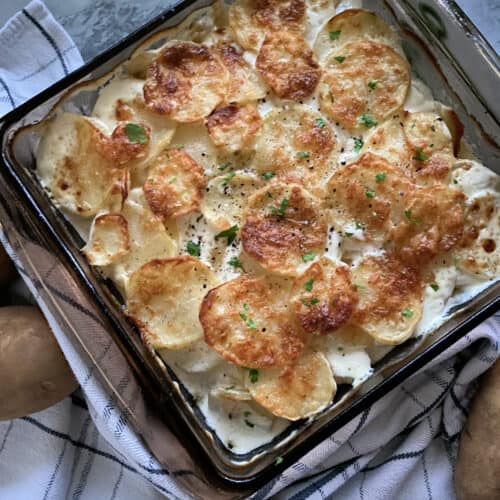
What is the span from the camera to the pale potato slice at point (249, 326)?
6.57 ft

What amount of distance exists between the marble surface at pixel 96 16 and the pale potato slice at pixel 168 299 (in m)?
0.91

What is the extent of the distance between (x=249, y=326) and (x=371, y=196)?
433mm

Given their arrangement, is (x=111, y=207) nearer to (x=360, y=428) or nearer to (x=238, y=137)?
(x=238, y=137)

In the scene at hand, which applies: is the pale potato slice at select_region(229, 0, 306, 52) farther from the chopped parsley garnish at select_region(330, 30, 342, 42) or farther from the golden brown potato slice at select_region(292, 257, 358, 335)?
the golden brown potato slice at select_region(292, 257, 358, 335)

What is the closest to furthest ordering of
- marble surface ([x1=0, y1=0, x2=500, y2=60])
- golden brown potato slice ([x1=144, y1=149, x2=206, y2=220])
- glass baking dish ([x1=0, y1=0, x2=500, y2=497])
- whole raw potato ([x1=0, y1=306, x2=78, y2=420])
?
glass baking dish ([x1=0, y1=0, x2=500, y2=497]) < golden brown potato slice ([x1=144, y1=149, x2=206, y2=220]) < whole raw potato ([x1=0, y1=306, x2=78, y2=420]) < marble surface ([x1=0, y1=0, x2=500, y2=60])

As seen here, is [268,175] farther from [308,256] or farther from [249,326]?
[249,326]

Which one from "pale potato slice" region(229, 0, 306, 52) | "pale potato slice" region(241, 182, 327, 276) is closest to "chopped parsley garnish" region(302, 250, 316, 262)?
"pale potato slice" region(241, 182, 327, 276)

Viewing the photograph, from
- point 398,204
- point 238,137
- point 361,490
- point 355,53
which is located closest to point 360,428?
point 361,490

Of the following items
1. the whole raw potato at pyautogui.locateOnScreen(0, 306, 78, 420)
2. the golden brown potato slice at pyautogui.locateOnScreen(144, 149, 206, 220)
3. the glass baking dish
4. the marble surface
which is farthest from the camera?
the marble surface

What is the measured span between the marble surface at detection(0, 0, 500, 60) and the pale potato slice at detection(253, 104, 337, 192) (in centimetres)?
72

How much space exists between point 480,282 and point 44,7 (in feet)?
4.79

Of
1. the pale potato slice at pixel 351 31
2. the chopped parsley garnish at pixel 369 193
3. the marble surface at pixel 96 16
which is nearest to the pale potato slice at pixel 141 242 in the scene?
the chopped parsley garnish at pixel 369 193

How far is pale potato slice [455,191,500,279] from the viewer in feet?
6.84

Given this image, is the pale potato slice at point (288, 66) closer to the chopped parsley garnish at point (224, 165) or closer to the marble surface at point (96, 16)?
the chopped parsley garnish at point (224, 165)
